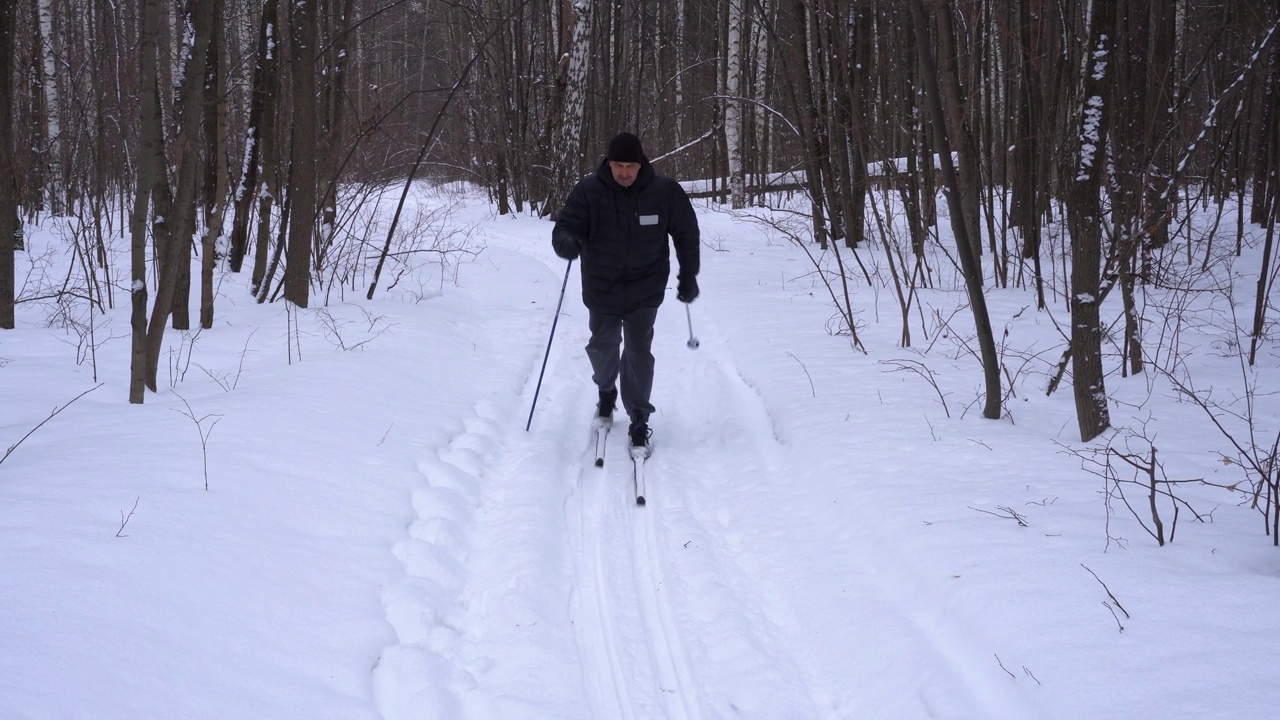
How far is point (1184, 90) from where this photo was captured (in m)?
8.41

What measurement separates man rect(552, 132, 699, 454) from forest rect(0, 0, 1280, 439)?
1.62 m

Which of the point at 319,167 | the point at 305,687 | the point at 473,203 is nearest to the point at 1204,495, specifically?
the point at 305,687

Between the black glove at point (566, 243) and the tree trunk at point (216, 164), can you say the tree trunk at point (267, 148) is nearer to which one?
the tree trunk at point (216, 164)

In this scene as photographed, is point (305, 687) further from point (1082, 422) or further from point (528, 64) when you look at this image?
point (528, 64)

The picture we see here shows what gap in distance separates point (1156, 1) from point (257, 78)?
38.2ft

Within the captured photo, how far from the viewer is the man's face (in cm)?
506

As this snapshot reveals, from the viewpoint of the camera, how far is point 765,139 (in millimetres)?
18734

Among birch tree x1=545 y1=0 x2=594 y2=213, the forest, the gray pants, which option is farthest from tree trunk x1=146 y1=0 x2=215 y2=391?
birch tree x1=545 y1=0 x2=594 y2=213

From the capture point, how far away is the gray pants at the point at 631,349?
17.7 feet

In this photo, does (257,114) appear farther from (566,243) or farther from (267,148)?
(566,243)

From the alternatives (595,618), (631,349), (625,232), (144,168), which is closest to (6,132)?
(144,168)

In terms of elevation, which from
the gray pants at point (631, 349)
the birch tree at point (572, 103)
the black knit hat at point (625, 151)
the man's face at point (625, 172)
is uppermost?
the birch tree at point (572, 103)

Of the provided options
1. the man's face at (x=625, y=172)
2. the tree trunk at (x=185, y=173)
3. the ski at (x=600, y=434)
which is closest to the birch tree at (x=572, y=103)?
the tree trunk at (x=185, y=173)

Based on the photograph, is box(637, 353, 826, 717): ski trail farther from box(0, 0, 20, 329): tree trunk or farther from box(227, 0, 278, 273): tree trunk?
box(227, 0, 278, 273): tree trunk
